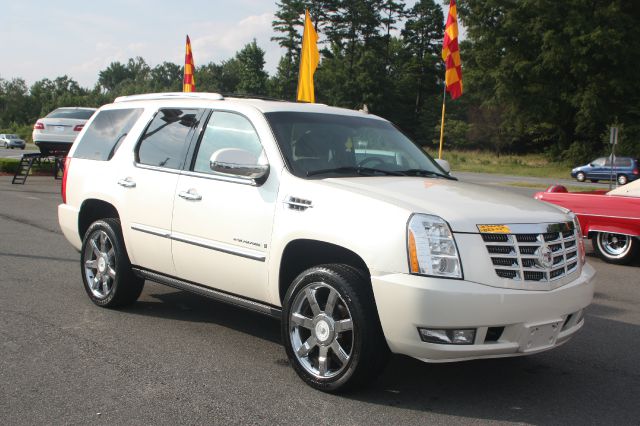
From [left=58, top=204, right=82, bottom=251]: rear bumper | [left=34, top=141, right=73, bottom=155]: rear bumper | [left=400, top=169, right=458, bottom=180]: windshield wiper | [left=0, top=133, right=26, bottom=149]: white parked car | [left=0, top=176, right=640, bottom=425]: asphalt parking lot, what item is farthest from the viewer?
[left=0, top=133, right=26, bottom=149]: white parked car

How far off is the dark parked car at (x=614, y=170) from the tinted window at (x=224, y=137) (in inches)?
1379

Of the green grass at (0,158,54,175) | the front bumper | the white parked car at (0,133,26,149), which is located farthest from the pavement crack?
the white parked car at (0,133,26,149)

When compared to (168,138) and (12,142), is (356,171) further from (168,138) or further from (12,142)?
(12,142)

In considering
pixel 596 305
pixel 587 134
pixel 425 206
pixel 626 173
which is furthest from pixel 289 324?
pixel 587 134

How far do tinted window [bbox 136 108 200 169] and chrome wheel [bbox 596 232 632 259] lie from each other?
6521mm

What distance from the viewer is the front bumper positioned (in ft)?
12.4

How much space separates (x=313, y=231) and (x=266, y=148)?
0.88 metres

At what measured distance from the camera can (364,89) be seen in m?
77.7

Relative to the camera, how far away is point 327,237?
421 centimetres

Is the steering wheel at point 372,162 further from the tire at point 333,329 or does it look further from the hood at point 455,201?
the tire at point 333,329

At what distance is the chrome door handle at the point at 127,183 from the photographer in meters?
5.77

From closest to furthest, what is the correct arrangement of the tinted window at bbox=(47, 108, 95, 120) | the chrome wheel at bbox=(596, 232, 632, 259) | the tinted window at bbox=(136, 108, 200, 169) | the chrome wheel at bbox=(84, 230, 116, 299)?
1. the tinted window at bbox=(136, 108, 200, 169)
2. the chrome wheel at bbox=(84, 230, 116, 299)
3. the chrome wheel at bbox=(596, 232, 632, 259)
4. the tinted window at bbox=(47, 108, 95, 120)

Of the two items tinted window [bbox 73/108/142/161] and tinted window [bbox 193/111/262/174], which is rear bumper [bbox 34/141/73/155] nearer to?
tinted window [bbox 73/108/142/161]

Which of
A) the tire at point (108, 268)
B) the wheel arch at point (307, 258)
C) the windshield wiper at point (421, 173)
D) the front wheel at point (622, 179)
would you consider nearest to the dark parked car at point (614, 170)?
the front wheel at point (622, 179)
